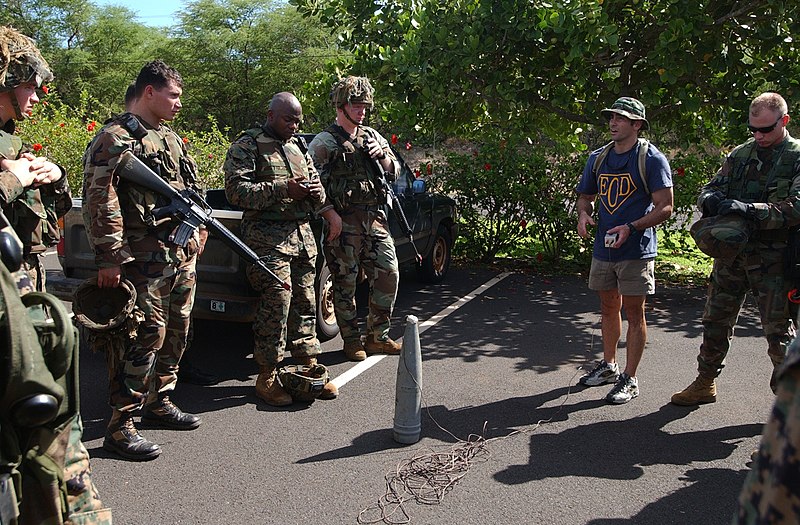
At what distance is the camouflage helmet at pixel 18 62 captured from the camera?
320 cm

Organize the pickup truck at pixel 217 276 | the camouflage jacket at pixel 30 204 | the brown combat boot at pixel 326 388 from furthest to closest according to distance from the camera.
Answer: the pickup truck at pixel 217 276, the brown combat boot at pixel 326 388, the camouflage jacket at pixel 30 204

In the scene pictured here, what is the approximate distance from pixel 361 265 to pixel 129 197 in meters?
2.41

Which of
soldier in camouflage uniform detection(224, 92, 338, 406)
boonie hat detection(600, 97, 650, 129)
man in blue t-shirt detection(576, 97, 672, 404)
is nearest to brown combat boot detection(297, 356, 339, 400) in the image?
soldier in camouflage uniform detection(224, 92, 338, 406)

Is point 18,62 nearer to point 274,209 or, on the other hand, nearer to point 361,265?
point 274,209

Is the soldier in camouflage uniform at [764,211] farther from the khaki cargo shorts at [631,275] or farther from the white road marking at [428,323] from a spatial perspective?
the white road marking at [428,323]

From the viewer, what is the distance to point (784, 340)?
4355mm

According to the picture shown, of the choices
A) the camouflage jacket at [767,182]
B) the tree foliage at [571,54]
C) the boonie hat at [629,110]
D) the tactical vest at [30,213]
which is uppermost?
the tree foliage at [571,54]

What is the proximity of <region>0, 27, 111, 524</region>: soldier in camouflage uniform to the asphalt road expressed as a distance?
1198mm

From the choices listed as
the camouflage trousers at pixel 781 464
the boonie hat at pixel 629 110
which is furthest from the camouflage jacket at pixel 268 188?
the camouflage trousers at pixel 781 464

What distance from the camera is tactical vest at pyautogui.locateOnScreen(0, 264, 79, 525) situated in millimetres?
1884

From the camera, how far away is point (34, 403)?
1909 mm

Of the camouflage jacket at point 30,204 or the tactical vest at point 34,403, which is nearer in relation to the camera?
the tactical vest at point 34,403

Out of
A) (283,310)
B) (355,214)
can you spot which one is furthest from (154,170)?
(355,214)

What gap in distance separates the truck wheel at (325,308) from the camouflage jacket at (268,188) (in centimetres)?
104
